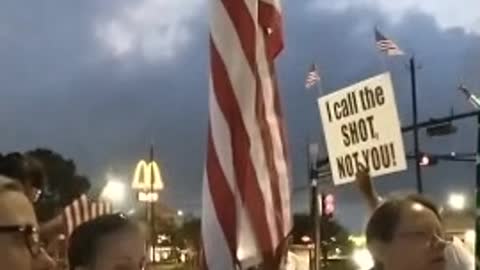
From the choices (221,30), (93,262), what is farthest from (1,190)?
(221,30)

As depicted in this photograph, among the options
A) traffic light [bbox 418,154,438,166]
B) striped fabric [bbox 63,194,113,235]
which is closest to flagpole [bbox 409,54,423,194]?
traffic light [bbox 418,154,438,166]

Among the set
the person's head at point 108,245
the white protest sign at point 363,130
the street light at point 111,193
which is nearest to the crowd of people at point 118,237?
the person's head at point 108,245

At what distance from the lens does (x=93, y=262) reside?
422 centimetres

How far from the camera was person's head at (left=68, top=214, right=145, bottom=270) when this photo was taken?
420 centimetres

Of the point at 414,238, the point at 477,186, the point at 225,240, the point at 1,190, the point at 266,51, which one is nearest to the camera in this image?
the point at 1,190

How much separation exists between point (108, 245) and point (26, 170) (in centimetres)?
180

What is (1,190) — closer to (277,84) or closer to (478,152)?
(478,152)

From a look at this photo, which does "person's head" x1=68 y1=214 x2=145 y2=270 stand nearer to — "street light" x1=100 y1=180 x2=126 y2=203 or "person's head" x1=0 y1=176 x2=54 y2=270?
"person's head" x1=0 y1=176 x2=54 y2=270

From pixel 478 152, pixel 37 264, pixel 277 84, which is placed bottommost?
pixel 37 264

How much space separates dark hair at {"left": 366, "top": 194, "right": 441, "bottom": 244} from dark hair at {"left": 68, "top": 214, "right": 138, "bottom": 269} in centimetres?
109

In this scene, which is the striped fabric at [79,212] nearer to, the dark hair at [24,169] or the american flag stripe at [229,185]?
the dark hair at [24,169]

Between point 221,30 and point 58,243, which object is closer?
point 221,30

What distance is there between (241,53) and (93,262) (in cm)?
185

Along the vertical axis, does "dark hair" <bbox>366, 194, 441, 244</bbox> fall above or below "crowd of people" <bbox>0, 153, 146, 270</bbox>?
above
